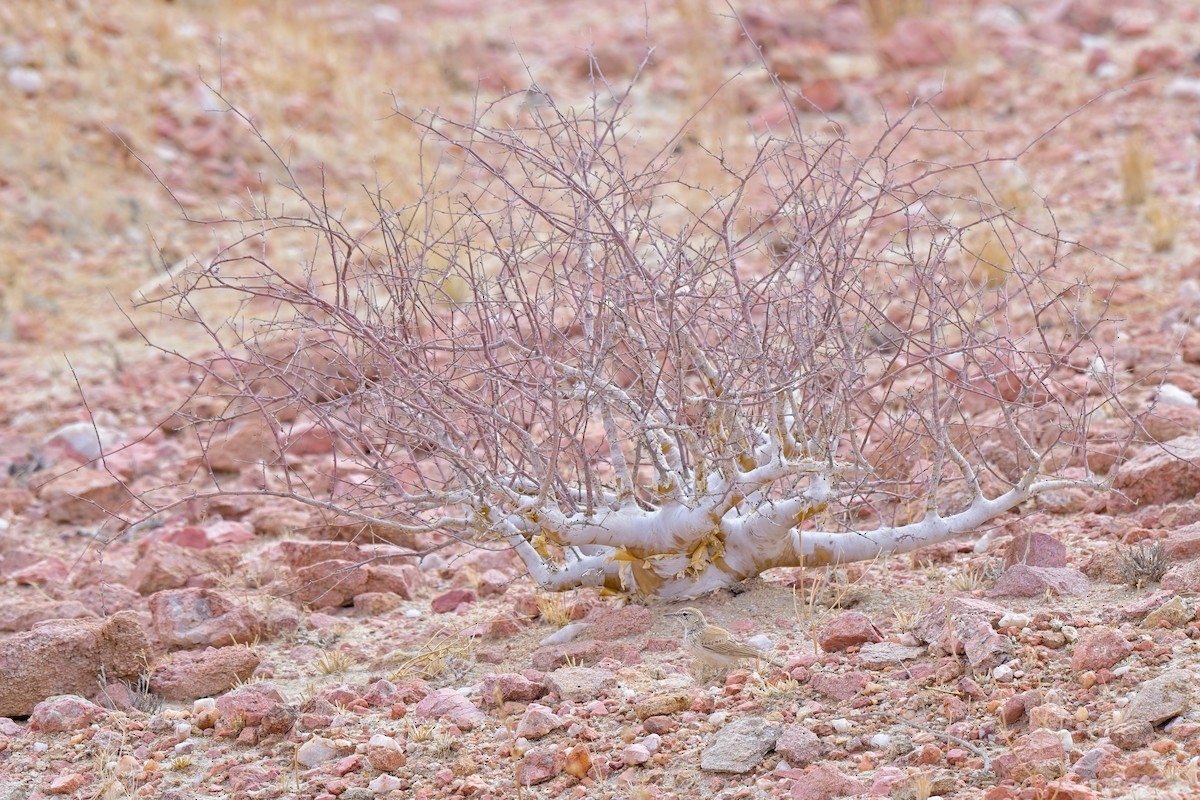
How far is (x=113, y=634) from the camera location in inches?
147

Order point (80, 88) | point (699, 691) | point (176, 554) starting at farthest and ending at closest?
1. point (80, 88)
2. point (176, 554)
3. point (699, 691)

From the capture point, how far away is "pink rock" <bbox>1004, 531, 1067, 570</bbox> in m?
3.68

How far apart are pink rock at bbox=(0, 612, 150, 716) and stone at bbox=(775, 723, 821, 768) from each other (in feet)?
5.58

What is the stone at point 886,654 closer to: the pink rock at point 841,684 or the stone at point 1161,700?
the pink rock at point 841,684

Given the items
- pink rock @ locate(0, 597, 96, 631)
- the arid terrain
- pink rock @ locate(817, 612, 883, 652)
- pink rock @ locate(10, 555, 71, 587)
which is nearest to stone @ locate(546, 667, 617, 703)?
the arid terrain

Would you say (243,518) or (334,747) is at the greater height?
(243,518)

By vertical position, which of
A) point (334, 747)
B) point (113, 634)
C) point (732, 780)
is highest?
point (113, 634)

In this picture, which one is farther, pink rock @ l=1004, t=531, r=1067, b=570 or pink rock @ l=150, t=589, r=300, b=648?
pink rock @ l=150, t=589, r=300, b=648

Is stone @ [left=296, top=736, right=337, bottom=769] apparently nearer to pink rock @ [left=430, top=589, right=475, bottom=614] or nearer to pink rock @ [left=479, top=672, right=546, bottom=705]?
pink rock @ [left=479, top=672, right=546, bottom=705]

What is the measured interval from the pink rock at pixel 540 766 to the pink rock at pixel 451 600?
127 cm

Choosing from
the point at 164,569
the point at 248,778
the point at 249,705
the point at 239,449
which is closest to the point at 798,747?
the point at 248,778

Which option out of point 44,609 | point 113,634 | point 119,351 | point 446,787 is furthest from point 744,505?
point 119,351

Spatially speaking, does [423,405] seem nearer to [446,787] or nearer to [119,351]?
[446,787]

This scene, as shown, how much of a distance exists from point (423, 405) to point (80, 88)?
726 cm
